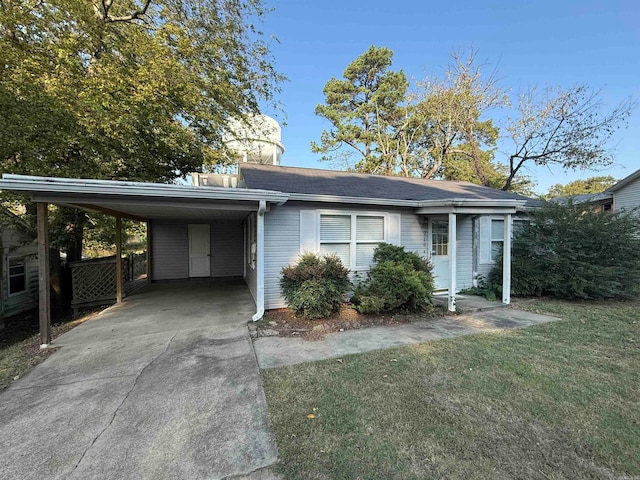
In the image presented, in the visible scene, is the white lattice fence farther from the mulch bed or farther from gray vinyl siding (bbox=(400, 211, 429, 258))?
gray vinyl siding (bbox=(400, 211, 429, 258))

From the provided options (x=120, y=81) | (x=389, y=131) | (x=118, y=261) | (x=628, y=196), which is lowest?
(x=118, y=261)

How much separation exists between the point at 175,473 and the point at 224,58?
10.8m

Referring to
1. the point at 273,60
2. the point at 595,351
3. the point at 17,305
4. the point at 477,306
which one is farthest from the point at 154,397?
the point at 273,60

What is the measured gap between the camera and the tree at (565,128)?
41.4 feet

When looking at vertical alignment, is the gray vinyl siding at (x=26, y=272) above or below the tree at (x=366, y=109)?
below

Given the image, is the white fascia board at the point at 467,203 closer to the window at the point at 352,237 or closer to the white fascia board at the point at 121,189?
the window at the point at 352,237

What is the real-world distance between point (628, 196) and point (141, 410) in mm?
20886

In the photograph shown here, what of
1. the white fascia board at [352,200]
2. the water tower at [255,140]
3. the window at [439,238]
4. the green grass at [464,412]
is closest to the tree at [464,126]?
the water tower at [255,140]

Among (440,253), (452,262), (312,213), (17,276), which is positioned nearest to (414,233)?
(440,253)

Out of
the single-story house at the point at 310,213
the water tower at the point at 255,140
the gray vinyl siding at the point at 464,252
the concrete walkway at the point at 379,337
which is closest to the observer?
the concrete walkway at the point at 379,337

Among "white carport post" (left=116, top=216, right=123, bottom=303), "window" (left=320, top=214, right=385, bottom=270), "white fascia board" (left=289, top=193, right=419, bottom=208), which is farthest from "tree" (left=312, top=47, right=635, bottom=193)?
"white carport post" (left=116, top=216, right=123, bottom=303)

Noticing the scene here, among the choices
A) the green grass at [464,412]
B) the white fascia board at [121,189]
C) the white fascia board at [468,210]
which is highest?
the white fascia board at [121,189]

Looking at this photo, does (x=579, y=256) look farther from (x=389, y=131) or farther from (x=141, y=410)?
(x=389, y=131)

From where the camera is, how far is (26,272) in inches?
339
